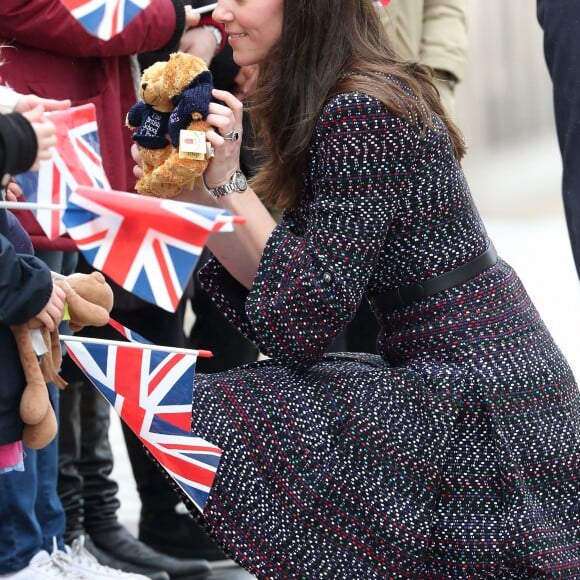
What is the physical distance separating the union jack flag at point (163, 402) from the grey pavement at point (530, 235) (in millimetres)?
935

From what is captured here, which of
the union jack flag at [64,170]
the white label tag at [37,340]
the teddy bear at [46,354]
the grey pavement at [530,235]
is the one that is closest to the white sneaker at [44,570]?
the grey pavement at [530,235]

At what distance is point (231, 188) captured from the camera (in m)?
2.54

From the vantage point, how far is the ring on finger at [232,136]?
2.51 meters

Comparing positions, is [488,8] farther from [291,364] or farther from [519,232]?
[291,364]

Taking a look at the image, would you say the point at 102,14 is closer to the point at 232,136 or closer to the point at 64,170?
the point at 232,136

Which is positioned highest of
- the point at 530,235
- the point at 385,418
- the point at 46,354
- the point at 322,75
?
the point at 322,75

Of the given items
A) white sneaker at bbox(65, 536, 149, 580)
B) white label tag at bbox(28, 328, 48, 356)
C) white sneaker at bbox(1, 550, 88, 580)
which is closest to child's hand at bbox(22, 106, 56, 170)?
white label tag at bbox(28, 328, 48, 356)

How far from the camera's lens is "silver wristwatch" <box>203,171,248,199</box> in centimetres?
254

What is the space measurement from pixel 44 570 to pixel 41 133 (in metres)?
1.19

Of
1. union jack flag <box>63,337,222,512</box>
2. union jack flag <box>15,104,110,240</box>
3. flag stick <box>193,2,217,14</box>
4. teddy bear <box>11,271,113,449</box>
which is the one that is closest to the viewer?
union jack flag <box>15,104,110,240</box>

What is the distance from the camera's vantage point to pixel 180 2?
308 centimetres

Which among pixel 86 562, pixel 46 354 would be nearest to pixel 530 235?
pixel 86 562

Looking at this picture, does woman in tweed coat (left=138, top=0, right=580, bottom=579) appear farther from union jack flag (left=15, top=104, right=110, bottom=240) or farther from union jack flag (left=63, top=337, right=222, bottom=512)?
union jack flag (left=15, top=104, right=110, bottom=240)

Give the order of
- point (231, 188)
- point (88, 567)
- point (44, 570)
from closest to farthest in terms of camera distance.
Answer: point (231, 188)
point (44, 570)
point (88, 567)
